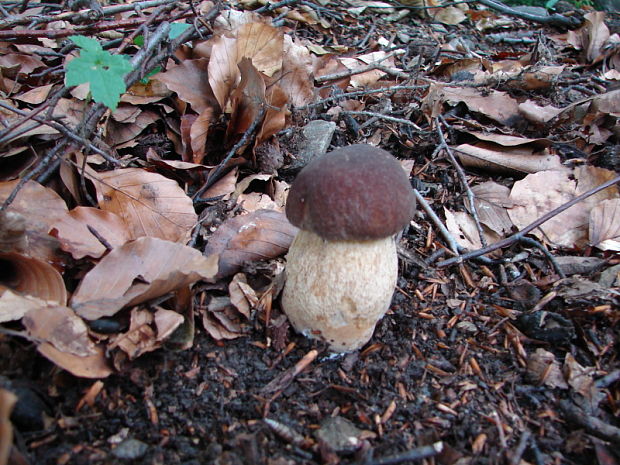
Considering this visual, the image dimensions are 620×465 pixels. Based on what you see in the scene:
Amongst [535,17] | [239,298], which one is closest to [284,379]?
[239,298]

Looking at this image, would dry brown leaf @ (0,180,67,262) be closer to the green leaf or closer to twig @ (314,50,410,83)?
the green leaf

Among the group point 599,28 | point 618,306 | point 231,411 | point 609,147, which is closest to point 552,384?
point 618,306

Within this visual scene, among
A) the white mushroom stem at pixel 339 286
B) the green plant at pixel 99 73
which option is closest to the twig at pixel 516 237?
the white mushroom stem at pixel 339 286

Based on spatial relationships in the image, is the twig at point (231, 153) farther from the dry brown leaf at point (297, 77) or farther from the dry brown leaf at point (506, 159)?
the dry brown leaf at point (506, 159)

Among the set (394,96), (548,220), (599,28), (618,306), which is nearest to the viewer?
(618,306)

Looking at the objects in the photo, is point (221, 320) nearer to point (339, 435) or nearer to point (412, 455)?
point (339, 435)

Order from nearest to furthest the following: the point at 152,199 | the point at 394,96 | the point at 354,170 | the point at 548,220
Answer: the point at 354,170, the point at 152,199, the point at 548,220, the point at 394,96

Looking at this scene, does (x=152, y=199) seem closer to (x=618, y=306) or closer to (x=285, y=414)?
(x=285, y=414)

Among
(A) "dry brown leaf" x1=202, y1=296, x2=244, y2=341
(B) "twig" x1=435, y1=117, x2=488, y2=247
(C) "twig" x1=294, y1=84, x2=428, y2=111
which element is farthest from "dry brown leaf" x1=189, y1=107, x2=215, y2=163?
(B) "twig" x1=435, y1=117, x2=488, y2=247
